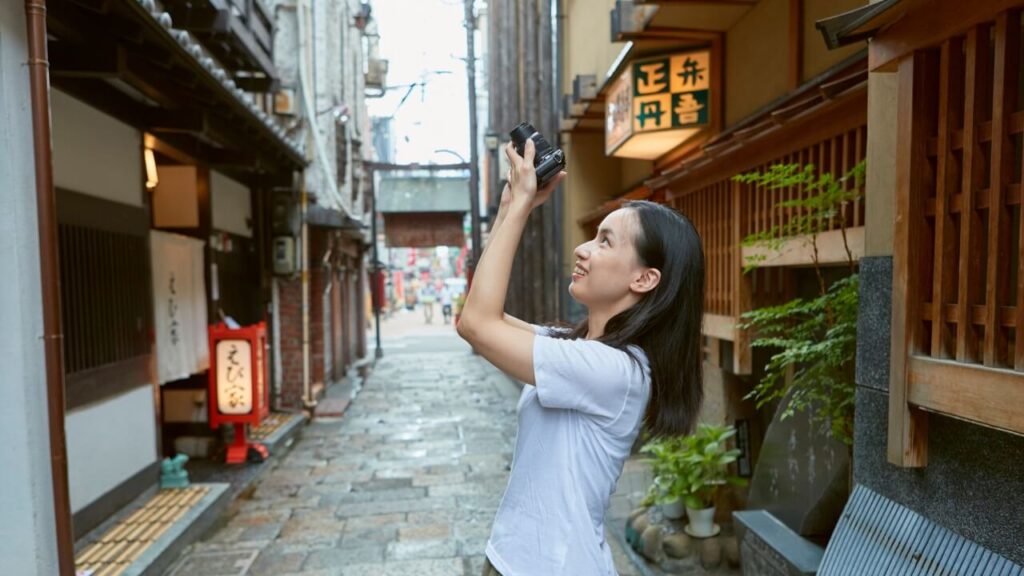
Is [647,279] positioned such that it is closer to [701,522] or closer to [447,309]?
[701,522]

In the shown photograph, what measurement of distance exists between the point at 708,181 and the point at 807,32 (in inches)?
61.0

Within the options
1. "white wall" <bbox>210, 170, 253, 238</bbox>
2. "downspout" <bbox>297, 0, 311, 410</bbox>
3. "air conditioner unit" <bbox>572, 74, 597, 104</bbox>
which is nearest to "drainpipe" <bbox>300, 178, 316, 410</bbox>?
"downspout" <bbox>297, 0, 311, 410</bbox>

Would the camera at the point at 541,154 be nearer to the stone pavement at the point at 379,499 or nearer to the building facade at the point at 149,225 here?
the building facade at the point at 149,225

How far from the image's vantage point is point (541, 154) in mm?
1927

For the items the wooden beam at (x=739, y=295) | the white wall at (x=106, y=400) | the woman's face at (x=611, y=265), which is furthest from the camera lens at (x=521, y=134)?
Answer: the white wall at (x=106, y=400)

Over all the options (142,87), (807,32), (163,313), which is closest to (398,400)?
(163,313)

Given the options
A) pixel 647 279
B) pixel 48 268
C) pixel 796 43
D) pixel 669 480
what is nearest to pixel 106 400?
pixel 48 268

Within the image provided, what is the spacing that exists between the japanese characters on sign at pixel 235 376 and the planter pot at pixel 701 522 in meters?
6.39

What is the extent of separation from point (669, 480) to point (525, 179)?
15.9ft

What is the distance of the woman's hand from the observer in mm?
1870

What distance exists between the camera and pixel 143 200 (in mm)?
7715

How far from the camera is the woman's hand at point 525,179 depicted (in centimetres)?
187

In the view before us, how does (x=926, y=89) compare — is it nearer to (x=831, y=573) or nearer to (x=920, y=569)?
(x=920, y=569)

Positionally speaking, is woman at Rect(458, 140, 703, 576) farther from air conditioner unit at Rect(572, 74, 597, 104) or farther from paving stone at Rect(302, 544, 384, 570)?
air conditioner unit at Rect(572, 74, 597, 104)
